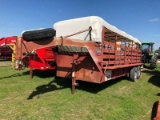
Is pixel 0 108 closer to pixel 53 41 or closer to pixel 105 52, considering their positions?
pixel 53 41

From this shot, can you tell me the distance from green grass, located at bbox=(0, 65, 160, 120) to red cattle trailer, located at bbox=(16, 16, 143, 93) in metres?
0.64

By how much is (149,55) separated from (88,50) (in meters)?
12.8

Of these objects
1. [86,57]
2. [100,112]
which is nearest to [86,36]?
[86,57]

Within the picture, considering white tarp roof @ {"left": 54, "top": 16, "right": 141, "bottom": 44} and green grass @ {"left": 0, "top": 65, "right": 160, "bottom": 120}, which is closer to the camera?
green grass @ {"left": 0, "top": 65, "right": 160, "bottom": 120}

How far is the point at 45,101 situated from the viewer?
5.86m

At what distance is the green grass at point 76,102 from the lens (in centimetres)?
493

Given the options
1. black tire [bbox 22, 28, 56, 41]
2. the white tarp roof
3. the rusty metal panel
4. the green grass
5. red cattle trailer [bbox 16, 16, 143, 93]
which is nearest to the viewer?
black tire [bbox 22, 28, 56, 41]

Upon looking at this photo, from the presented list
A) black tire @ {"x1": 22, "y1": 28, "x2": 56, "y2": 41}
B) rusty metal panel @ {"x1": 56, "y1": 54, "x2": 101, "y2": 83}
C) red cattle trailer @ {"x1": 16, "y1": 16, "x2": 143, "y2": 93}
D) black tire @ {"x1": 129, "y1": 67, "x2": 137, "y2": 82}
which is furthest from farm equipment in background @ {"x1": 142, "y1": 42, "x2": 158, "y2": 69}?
black tire @ {"x1": 22, "y1": 28, "x2": 56, "y2": 41}

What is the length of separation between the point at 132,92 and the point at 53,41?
14.1 ft

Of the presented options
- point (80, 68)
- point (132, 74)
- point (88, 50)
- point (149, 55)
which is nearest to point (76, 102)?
point (80, 68)

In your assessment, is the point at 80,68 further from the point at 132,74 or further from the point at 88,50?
the point at 132,74

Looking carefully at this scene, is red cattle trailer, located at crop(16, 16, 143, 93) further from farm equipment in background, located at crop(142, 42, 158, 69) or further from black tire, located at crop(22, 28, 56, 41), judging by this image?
farm equipment in background, located at crop(142, 42, 158, 69)

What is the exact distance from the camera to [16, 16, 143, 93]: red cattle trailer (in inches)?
222

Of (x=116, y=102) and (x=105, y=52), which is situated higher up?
(x=105, y=52)
